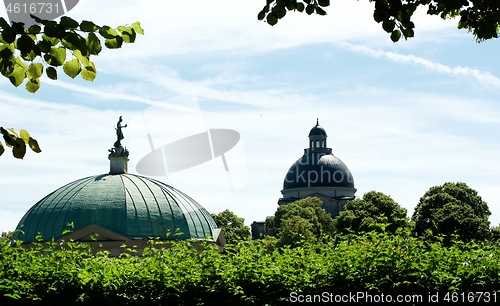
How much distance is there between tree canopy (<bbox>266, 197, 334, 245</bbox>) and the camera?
7231cm

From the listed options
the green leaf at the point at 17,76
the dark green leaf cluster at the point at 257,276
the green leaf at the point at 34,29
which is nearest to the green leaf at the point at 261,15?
the green leaf at the point at 17,76

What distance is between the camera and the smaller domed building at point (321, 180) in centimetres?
13512

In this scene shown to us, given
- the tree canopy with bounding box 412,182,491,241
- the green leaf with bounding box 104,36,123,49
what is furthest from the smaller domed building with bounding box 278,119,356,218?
the green leaf with bounding box 104,36,123,49

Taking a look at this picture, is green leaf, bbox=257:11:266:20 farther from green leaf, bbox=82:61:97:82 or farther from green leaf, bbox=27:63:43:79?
green leaf, bbox=27:63:43:79

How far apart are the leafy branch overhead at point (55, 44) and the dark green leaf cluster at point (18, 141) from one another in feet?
1.32

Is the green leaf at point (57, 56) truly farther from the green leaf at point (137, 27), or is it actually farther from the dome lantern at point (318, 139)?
the dome lantern at point (318, 139)

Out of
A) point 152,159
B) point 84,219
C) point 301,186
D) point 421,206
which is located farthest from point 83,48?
point 301,186

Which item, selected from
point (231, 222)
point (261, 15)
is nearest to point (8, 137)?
point (261, 15)

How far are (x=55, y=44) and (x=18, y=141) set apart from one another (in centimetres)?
84

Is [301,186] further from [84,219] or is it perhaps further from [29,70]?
[29,70]

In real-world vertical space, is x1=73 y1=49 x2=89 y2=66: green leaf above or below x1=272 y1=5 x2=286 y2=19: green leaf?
below

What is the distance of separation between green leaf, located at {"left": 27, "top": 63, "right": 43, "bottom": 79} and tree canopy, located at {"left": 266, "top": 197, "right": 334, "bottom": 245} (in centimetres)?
6328

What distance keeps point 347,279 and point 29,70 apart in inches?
335

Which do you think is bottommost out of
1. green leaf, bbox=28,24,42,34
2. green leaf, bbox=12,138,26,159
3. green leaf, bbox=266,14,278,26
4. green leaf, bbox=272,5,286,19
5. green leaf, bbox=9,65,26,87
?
green leaf, bbox=12,138,26,159
